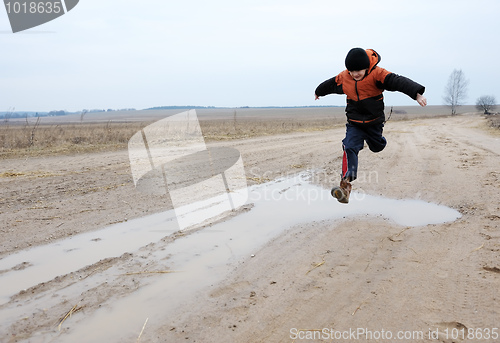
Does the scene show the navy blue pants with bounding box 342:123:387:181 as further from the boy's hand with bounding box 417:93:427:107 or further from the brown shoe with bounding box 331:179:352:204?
the boy's hand with bounding box 417:93:427:107

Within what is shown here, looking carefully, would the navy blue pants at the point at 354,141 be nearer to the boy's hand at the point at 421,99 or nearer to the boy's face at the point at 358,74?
the boy's face at the point at 358,74

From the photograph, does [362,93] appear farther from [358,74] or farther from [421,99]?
[421,99]

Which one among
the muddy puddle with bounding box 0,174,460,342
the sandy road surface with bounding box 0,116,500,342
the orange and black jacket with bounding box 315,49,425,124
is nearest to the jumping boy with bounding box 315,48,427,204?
the orange and black jacket with bounding box 315,49,425,124

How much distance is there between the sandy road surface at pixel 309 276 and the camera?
2945 millimetres

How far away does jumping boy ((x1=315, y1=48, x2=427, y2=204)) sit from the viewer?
14.9 feet

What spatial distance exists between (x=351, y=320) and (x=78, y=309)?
214 centimetres

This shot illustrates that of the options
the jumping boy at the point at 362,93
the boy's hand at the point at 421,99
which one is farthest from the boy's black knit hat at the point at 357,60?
the boy's hand at the point at 421,99

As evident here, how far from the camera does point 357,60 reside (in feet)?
14.9

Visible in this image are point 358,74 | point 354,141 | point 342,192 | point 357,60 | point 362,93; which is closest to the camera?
point 357,60

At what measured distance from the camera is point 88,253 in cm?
461

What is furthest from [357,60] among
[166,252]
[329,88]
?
[166,252]

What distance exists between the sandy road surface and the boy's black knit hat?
2004mm

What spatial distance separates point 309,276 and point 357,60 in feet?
7.95

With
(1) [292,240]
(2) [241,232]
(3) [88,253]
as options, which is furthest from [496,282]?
(3) [88,253]
